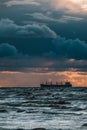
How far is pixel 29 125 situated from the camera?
38.3 meters

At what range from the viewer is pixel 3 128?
35.5 meters

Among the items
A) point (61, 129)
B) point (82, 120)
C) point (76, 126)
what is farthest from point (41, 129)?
point (82, 120)

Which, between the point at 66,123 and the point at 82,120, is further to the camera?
the point at 82,120

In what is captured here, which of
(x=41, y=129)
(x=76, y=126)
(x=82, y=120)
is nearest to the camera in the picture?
(x=41, y=129)

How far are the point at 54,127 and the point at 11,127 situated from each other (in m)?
3.60

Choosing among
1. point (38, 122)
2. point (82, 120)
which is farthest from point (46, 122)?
point (82, 120)

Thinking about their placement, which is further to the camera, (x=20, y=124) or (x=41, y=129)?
(x=20, y=124)

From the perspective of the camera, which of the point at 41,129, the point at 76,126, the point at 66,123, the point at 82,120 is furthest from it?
the point at 82,120

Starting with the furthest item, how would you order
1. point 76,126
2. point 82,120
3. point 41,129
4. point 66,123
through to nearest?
1. point 82,120
2. point 66,123
3. point 76,126
4. point 41,129

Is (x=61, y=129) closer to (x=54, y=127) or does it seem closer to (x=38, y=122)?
(x=54, y=127)

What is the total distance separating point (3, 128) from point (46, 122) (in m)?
6.52

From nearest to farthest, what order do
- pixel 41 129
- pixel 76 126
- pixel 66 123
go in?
1. pixel 41 129
2. pixel 76 126
3. pixel 66 123

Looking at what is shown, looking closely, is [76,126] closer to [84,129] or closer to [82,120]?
[84,129]

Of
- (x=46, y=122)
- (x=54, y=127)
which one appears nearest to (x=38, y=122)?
(x=46, y=122)
